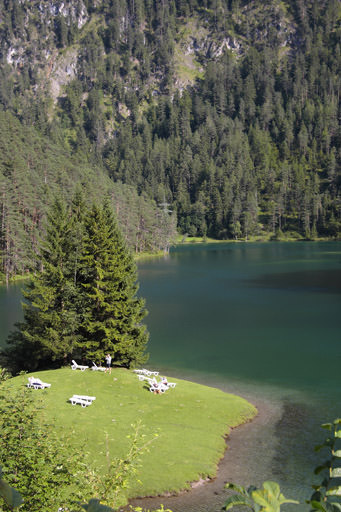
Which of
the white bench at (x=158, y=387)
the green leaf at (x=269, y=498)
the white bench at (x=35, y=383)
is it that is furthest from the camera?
the white bench at (x=158, y=387)

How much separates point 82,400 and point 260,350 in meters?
23.9

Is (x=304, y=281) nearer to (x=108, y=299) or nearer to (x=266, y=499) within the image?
(x=108, y=299)

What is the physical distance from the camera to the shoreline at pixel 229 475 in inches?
779

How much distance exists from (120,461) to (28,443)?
3.26m

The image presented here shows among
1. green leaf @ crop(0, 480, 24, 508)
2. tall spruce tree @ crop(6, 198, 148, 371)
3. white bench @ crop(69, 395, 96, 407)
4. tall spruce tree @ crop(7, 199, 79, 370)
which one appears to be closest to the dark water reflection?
tall spruce tree @ crop(6, 198, 148, 371)

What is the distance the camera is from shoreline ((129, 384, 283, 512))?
19.8 metres

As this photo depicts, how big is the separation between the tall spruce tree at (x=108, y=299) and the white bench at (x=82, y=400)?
29.1 feet

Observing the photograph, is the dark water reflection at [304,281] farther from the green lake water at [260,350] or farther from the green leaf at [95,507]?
the green leaf at [95,507]

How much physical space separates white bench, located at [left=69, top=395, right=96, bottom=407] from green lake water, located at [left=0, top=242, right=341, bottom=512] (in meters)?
9.00

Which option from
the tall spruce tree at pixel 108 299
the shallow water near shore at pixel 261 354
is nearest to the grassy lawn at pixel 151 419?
the shallow water near shore at pixel 261 354

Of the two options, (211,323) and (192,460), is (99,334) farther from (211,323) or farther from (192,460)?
(211,323)

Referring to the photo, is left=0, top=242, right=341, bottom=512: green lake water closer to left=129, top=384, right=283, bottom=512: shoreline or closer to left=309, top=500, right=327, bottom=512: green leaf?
left=129, top=384, right=283, bottom=512: shoreline

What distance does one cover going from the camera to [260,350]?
47.0 m

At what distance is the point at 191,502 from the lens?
20.0 m
